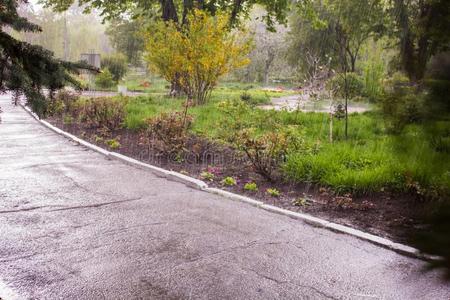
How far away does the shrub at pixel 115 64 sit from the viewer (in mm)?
32569

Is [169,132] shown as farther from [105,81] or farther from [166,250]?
[105,81]

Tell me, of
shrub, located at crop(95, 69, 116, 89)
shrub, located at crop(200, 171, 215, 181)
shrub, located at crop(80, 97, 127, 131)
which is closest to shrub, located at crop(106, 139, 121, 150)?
shrub, located at crop(80, 97, 127, 131)

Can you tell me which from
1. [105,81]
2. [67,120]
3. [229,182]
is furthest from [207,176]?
[105,81]

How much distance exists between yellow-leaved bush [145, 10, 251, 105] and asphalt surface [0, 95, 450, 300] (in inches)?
280

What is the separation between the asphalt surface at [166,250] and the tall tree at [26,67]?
1.92 metres

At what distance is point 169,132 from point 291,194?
12.0 ft

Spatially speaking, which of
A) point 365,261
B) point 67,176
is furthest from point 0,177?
point 365,261

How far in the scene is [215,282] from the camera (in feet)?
12.9

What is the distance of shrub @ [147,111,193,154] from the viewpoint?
9203mm

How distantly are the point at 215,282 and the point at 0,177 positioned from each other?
5261 millimetres

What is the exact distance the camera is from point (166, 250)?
4629 millimetres

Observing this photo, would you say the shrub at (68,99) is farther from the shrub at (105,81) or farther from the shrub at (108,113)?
the shrub at (105,81)

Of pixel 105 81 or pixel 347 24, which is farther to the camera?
pixel 105 81

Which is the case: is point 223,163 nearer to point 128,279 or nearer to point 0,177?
point 0,177
